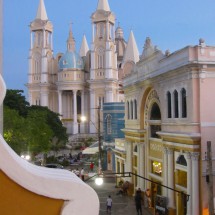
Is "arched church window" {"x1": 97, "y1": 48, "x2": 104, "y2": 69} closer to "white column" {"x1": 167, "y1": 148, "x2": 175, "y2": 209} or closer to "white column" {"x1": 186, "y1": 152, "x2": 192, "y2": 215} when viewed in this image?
"white column" {"x1": 167, "y1": 148, "x2": 175, "y2": 209}

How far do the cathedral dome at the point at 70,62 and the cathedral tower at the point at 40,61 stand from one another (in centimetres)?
356

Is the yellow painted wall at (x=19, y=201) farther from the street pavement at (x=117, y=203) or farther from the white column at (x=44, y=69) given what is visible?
the white column at (x=44, y=69)

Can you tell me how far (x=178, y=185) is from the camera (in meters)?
17.2

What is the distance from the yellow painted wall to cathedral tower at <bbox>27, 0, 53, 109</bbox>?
62091 millimetres

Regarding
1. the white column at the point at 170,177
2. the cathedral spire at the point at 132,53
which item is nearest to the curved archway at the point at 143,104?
the white column at the point at 170,177

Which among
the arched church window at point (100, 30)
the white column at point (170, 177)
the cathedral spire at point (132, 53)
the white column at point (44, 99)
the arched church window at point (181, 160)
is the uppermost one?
the arched church window at point (100, 30)

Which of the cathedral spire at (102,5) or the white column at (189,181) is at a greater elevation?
the cathedral spire at (102,5)

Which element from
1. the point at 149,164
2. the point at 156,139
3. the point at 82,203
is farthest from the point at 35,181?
the point at 149,164

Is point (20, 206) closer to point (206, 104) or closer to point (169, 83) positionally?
point (206, 104)

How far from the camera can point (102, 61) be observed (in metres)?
63.0

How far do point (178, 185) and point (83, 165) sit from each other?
24154 millimetres

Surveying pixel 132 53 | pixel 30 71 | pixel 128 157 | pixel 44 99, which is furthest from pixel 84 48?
pixel 128 157

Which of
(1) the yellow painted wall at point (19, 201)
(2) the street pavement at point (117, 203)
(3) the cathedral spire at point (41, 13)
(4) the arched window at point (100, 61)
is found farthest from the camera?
(3) the cathedral spire at point (41, 13)

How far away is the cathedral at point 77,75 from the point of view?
61.7m
